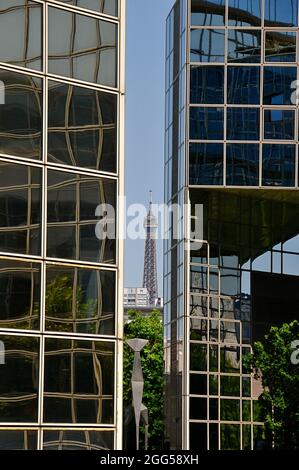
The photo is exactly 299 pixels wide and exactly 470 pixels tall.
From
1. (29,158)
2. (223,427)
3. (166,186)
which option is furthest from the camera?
(166,186)

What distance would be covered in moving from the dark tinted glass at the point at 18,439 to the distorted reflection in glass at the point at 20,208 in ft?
6.79

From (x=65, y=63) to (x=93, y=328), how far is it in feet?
10.7

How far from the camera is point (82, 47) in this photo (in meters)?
14.2

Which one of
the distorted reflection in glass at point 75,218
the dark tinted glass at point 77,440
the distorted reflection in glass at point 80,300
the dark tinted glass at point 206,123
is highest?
the dark tinted glass at point 206,123

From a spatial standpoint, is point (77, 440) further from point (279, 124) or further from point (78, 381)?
point (279, 124)

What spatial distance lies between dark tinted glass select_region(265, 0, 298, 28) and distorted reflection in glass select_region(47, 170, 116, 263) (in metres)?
35.4

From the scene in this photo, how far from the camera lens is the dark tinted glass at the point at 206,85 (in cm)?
4650

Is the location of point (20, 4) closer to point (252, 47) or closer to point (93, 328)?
point (93, 328)

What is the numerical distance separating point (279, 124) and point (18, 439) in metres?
35.7

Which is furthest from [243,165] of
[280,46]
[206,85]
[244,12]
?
[244,12]

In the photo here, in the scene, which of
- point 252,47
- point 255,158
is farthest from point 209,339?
point 252,47

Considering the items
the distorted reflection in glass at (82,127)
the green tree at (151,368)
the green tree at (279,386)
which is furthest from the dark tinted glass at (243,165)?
the distorted reflection in glass at (82,127)

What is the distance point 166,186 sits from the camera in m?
50.8

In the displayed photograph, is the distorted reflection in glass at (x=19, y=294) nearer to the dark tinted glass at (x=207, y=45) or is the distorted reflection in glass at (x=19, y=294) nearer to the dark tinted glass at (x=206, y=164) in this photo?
the dark tinted glass at (x=206, y=164)
